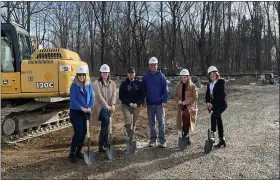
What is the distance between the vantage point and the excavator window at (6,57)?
9916mm

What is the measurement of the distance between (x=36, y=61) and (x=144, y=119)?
4537 millimetres

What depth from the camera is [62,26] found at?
49.1m

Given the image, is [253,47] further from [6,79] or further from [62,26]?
[6,79]

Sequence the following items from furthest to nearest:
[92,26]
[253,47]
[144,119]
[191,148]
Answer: [253,47] < [92,26] < [144,119] < [191,148]

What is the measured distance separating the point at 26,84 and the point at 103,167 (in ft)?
14.2

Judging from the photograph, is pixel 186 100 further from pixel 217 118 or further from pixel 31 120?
pixel 31 120

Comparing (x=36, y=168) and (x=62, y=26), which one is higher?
(x=62, y=26)

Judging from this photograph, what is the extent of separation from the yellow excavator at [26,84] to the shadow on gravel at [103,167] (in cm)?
265

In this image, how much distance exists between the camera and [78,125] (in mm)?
6816

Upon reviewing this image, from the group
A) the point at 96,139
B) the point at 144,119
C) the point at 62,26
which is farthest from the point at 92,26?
the point at 96,139

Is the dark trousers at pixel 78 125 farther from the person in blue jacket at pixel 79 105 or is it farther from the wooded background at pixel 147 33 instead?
the wooded background at pixel 147 33

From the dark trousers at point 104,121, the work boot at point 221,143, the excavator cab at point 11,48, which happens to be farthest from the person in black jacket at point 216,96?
the excavator cab at point 11,48

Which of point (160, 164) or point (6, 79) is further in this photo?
point (6, 79)

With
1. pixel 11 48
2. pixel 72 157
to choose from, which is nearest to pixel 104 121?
pixel 72 157
